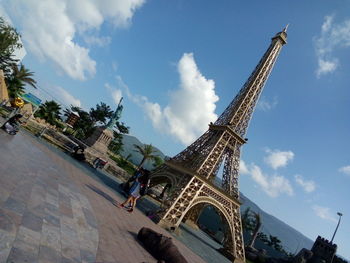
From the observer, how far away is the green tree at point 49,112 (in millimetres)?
53031

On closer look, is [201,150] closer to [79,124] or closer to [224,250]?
[224,250]

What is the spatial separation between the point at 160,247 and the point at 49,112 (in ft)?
180

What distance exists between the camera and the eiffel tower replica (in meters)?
17.2

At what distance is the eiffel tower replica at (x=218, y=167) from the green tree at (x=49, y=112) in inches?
1553

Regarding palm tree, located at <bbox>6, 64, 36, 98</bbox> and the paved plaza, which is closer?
the paved plaza

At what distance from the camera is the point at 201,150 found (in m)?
22.8

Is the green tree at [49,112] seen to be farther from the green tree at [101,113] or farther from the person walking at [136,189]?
the person walking at [136,189]

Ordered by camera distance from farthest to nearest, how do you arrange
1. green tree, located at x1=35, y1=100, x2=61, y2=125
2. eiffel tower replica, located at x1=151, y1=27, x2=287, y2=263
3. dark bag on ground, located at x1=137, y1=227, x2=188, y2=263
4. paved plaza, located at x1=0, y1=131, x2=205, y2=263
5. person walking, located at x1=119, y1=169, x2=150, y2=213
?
green tree, located at x1=35, y1=100, x2=61, y2=125 → eiffel tower replica, located at x1=151, y1=27, x2=287, y2=263 → person walking, located at x1=119, y1=169, x2=150, y2=213 → dark bag on ground, located at x1=137, y1=227, x2=188, y2=263 → paved plaza, located at x1=0, y1=131, x2=205, y2=263

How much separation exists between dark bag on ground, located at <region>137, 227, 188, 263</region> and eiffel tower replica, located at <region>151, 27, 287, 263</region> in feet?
23.2

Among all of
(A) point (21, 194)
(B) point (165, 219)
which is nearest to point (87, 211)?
(A) point (21, 194)

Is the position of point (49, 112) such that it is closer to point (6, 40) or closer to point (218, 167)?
point (6, 40)

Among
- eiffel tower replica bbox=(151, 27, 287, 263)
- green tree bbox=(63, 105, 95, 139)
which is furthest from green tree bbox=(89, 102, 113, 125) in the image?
eiffel tower replica bbox=(151, 27, 287, 263)

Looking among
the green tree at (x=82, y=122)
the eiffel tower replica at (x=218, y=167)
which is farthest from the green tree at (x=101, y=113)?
the eiffel tower replica at (x=218, y=167)

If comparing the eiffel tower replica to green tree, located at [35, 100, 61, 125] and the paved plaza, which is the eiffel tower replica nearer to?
the paved plaza
